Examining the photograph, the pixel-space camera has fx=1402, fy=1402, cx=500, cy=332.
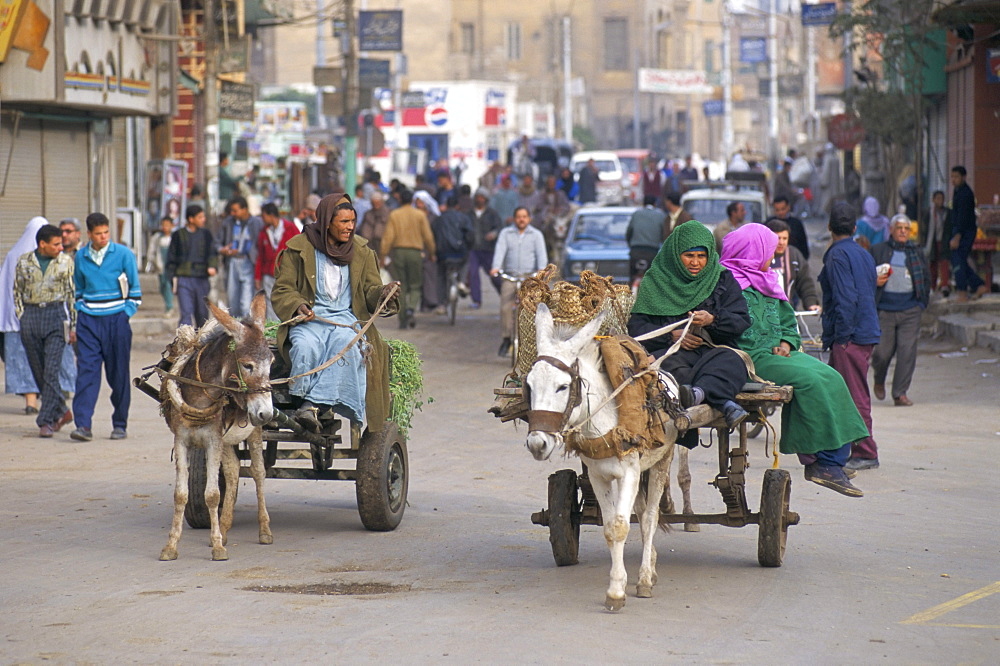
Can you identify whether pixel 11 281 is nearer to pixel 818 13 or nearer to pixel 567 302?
pixel 567 302

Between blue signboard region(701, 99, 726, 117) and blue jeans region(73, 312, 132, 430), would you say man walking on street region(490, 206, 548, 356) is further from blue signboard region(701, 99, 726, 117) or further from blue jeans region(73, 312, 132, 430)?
blue signboard region(701, 99, 726, 117)

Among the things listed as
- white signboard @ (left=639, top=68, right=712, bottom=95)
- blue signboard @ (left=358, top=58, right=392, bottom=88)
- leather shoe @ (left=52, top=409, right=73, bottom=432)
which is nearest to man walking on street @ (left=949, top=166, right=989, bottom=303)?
leather shoe @ (left=52, top=409, right=73, bottom=432)

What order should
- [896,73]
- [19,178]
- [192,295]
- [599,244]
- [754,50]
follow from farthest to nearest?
[754,50] → [896,73] → [599,244] → [19,178] → [192,295]

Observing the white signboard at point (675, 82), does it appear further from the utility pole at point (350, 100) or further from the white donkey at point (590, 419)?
the white donkey at point (590, 419)

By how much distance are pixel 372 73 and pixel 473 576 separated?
33.0 meters

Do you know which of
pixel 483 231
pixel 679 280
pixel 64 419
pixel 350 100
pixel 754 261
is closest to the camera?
pixel 679 280

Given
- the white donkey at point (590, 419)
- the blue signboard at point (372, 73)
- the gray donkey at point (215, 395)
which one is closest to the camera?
the white donkey at point (590, 419)

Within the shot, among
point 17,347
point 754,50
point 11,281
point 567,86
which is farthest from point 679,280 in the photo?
point 567,86

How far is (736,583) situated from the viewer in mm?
7363

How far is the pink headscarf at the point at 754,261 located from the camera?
8.40 meters

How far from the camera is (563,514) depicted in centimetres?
751

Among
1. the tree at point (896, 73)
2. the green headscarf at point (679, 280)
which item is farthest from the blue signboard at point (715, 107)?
the green headscarf at point (679, 280)

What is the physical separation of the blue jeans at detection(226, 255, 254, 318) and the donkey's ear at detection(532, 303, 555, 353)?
1325 centimetres

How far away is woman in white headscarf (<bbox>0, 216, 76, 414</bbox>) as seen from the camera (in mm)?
13305
